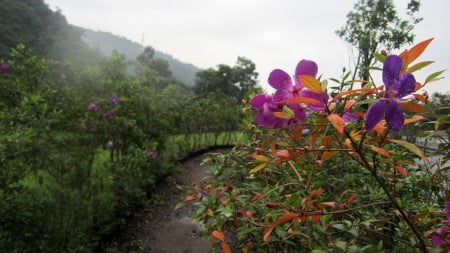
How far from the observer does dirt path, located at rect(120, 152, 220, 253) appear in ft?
10.5

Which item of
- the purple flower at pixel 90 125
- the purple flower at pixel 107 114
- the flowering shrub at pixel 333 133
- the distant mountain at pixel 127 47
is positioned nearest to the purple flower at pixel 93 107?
the purple flower at pixel 107 114

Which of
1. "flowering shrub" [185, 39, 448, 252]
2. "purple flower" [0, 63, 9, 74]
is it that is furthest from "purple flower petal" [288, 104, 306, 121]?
"purple flower" [0, 63, 9, 74]

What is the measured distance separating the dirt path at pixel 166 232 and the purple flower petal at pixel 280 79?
211cm

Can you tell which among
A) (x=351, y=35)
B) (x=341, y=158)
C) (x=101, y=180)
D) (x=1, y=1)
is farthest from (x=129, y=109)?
(x=1, y=1)

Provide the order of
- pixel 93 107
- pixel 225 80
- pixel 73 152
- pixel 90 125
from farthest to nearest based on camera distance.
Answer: pixel 225 80, pixel 93 107, pixel 90 125, pixel 73 152

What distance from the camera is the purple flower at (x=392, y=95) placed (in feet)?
1.36

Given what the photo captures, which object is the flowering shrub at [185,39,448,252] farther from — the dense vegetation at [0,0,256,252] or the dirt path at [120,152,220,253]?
the dirt path at [120,152,220,253]

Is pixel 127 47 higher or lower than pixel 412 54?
higher

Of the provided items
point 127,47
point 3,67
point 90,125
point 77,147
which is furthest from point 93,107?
point 127,47

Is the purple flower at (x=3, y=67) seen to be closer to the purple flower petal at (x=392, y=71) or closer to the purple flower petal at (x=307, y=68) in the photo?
the purple flower petal at (x=307, y=68)

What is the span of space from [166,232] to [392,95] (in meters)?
3.49

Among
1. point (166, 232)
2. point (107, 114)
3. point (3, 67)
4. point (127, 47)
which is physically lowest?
point (166, 232)

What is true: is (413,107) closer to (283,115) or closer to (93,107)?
(283,115)

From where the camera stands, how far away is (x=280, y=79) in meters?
0.53
